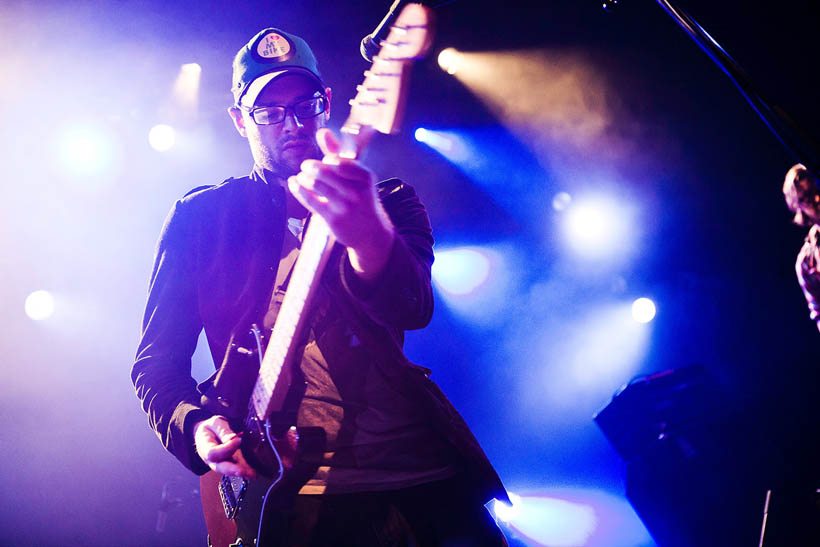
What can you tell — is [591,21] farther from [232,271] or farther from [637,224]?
[232,271]

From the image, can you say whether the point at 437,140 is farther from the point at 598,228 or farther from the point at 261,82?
the point at 261,82

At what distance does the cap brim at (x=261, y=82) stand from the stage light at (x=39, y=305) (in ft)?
16.4

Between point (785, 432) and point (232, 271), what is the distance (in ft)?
14.0

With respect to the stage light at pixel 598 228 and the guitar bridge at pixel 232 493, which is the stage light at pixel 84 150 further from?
the stage light at pixel 598 228

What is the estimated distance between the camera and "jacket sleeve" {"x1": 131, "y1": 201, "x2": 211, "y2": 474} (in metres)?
1.54

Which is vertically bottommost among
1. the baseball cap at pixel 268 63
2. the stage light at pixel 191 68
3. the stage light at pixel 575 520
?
the stage light at pixel 575 520

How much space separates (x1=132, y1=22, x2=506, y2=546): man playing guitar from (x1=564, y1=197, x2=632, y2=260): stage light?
459 centimetres

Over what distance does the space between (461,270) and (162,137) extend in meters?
4.03

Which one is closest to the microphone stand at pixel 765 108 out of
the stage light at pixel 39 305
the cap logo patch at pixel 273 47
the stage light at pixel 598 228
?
the cap logo patch at pixel 273 47

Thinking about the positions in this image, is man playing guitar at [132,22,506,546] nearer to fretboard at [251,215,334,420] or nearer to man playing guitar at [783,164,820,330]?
fretboard at [251,215,334,420]

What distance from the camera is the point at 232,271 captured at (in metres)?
1.82

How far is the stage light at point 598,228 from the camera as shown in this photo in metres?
5.60

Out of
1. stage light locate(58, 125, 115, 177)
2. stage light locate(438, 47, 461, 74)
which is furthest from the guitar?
stage light locate(438, 47, 461, 74)

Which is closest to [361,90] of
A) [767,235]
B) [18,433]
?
[767,235]
